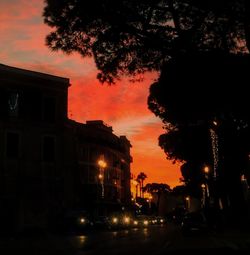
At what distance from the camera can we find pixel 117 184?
9975cm

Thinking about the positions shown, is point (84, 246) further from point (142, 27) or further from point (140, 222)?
point (140, 222)

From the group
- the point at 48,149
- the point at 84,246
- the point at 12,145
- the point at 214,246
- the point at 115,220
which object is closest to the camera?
the point at 214,246

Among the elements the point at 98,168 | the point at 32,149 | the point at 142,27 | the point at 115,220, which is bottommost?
the point at 115,220

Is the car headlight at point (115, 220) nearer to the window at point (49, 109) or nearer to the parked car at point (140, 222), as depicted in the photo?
the parked car at point (140, 222)

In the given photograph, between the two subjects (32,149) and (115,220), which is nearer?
(32,149)

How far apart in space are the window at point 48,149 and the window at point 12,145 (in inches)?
109

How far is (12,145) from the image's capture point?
50.9 m

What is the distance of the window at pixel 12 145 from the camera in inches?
1989

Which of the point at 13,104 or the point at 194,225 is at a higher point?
the point at 13,104

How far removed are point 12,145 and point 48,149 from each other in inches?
147

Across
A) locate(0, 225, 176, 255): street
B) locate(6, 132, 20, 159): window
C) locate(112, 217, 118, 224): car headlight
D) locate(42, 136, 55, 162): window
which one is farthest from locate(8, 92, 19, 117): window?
locate(112, 217, 118, 224): car headlight

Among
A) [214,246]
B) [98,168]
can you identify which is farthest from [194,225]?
[98,168]

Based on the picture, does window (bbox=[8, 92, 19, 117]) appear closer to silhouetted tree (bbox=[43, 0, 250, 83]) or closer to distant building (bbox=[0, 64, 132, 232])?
distant building (bbox=[0, 64, 132, 232])

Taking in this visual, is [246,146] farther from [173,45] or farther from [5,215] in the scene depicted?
[173,45]
